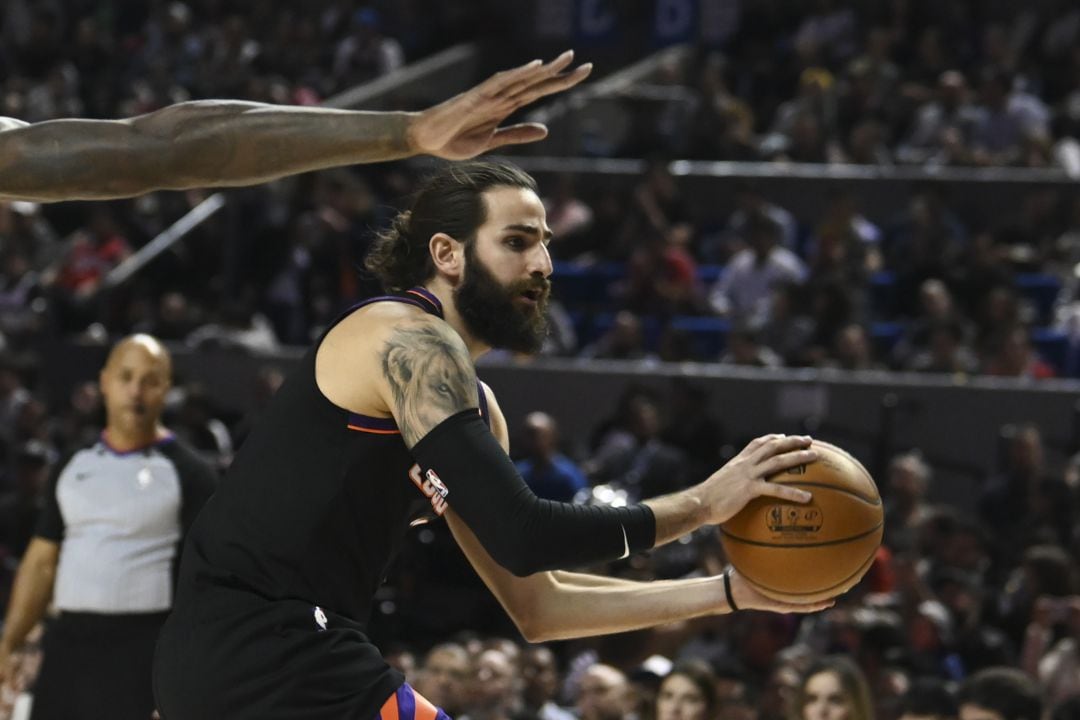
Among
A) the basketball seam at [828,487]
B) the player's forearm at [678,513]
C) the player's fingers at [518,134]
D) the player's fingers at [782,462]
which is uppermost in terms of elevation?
the player's fingers at [518,134]

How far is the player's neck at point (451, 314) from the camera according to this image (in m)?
3.81

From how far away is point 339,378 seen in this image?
143 inches

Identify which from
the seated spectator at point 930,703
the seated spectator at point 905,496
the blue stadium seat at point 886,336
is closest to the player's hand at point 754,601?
the seated spectator at point 930,703

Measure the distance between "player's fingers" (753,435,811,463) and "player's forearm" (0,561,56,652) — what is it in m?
3.69

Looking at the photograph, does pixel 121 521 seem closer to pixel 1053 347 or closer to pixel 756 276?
pixel 756 276

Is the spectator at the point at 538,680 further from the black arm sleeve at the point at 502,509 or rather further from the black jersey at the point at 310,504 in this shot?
the black arm sleeve at the point at 502,509

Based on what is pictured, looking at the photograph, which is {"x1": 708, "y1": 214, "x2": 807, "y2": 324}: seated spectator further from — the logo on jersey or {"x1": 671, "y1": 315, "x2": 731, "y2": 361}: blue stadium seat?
the logo on jersey

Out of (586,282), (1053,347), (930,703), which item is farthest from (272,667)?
(586,282)

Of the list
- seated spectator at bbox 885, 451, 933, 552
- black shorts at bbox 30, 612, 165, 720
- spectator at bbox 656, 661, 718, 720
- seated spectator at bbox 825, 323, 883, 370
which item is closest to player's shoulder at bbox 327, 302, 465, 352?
black shorts at bbox 30, 612, 165, 720

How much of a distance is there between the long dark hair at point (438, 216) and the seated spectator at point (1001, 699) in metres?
3.30

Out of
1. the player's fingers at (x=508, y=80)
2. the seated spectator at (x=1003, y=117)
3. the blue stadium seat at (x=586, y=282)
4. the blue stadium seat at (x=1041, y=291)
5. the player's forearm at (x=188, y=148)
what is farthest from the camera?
the seated spectator at (x=1003, y=117)

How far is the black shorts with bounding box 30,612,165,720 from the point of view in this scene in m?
6.21

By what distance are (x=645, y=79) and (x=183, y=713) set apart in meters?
15.5

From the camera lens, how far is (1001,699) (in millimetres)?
6387
